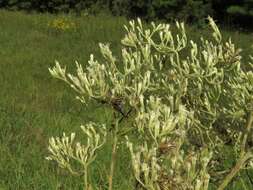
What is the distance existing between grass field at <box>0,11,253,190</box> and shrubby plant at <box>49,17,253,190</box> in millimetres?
346

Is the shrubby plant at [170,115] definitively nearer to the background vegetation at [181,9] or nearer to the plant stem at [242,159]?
the plant stem at [242,159]

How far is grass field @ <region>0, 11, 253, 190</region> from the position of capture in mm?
5704

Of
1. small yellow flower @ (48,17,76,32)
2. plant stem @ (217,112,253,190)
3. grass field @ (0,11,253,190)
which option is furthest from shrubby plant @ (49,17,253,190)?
small yellow flower @ (48,17,76,32)

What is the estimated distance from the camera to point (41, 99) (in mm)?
9055

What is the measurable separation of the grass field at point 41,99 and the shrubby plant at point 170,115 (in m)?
0.35

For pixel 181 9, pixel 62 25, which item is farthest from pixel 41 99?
pixel 181 9

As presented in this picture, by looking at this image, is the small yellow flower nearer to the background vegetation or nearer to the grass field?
the grass field

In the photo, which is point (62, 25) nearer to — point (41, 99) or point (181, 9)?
point (41, 99)

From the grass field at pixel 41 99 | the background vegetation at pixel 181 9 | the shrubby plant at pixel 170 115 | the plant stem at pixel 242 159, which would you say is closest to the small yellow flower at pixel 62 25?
the grass field at pixel 41 99

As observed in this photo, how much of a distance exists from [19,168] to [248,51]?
9.43 meters

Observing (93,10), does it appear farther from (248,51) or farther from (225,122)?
(225,122)

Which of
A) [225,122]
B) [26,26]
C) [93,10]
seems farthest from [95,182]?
[93,10]

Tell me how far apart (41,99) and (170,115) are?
6894mm

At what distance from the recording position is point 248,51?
46.7 feet
